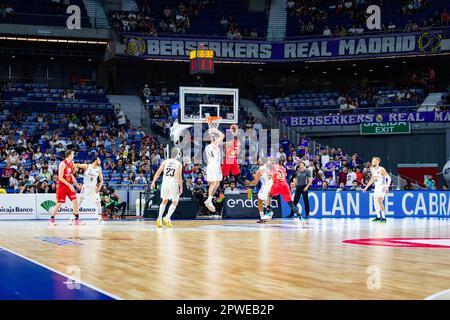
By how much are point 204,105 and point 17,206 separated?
8.49 m

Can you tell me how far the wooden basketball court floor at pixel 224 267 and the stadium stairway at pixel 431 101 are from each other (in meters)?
28.4

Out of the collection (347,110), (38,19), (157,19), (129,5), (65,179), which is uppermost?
(129,5)

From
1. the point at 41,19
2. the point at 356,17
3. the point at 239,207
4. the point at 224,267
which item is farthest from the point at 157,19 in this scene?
the point at 224,267

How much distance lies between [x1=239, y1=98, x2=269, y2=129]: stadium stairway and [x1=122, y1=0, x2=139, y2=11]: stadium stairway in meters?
9.12

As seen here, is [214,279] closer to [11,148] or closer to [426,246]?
[426,246]

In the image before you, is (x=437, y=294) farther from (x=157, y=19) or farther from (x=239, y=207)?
(x=157, y=19)

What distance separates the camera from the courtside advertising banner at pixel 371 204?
100 ft

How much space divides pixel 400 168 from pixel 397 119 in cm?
337

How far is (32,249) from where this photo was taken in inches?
509

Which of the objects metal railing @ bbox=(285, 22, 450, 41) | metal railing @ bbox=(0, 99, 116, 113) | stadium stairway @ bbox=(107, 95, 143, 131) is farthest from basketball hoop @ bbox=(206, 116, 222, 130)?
metal railing @ bbox=(285, 22, 450, 41)

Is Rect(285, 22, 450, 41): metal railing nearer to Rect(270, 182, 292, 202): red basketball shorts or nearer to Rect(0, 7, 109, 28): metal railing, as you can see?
Rect(0, 7, 109, 28): metal railing

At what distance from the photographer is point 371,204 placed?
103ft

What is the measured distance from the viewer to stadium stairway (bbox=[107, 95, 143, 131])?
43.8 m

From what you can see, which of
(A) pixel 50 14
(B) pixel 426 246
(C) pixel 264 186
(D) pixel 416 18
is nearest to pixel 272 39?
(D) pixel 416 18
